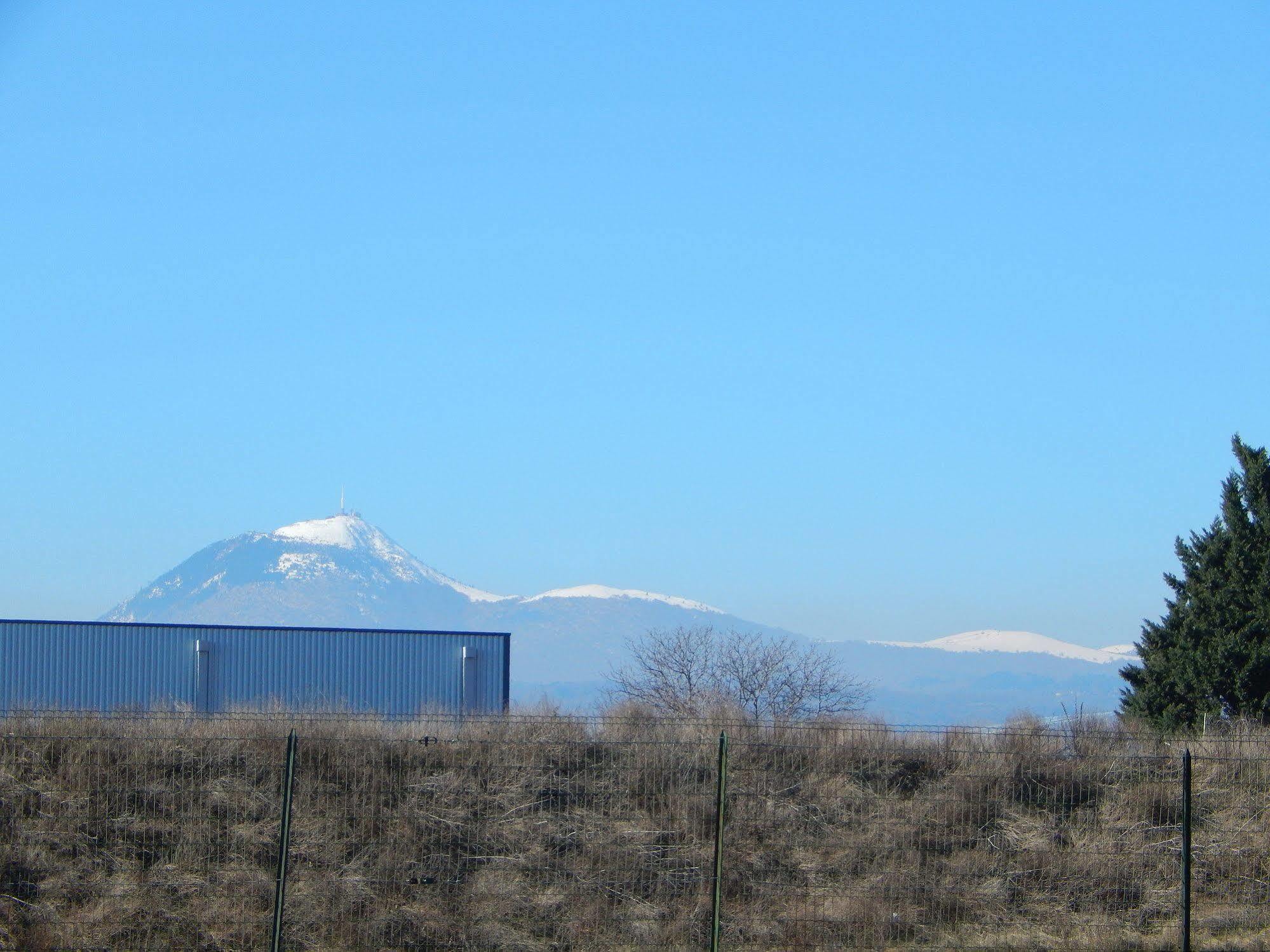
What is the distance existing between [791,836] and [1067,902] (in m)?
3.81

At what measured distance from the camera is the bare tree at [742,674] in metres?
36.7

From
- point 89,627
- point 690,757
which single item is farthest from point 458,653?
point 690,757

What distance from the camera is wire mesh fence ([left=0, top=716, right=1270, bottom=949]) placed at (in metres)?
18.8

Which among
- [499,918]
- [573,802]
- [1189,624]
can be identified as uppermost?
[1189,624]

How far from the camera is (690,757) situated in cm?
2114

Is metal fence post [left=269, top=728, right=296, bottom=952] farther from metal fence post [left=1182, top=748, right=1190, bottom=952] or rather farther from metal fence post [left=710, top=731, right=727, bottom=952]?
metal fence post [left=1182, top=748, right=1190, bottom=952]

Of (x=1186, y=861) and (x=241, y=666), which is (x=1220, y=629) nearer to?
(x=1186, y=861)

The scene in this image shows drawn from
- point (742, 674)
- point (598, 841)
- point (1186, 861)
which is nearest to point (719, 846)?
point (598, 841)

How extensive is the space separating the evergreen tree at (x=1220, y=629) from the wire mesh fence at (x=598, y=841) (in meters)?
12.9

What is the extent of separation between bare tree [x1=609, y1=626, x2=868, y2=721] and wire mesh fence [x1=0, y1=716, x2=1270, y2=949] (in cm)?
1350

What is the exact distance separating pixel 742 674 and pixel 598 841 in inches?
740

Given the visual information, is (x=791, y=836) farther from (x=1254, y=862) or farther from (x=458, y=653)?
(x=458, y=653)

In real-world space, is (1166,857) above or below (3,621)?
below

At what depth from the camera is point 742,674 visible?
3844 centimetres
